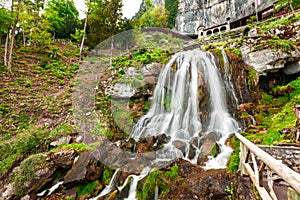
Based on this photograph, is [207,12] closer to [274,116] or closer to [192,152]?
[274,116]

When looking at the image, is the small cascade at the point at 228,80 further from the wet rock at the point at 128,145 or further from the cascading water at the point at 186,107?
the wet rock at the point at 128,145

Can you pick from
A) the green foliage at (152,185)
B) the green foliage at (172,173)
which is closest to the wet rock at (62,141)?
the green foliage at (152,185)

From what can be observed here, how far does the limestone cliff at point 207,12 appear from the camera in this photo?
96.5ft

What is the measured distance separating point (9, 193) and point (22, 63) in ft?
42.9

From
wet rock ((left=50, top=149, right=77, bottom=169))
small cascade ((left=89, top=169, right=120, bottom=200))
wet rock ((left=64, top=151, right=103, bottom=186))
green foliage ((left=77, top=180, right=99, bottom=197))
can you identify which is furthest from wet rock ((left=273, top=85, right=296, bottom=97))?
wet rock ((left=50, top=149, right=77, bottom=169))

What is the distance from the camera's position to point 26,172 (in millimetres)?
5660

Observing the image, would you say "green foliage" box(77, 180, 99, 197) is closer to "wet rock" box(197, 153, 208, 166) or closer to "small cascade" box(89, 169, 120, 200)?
"small cascade" box(89, 169, 120, 200)

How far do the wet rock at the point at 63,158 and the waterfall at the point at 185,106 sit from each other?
3013mm

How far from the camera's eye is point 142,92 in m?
10.4

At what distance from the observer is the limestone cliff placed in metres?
29.4

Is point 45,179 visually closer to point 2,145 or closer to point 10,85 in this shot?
point 2,145

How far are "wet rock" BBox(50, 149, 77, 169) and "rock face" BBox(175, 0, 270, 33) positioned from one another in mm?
34755

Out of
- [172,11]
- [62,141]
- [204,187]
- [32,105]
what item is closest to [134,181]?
[204,187]

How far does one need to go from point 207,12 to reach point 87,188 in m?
→ 37.9
